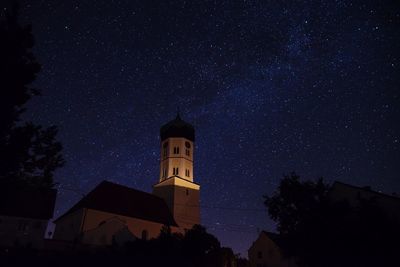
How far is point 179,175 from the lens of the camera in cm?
5278

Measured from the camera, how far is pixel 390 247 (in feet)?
70.1

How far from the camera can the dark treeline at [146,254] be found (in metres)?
16.8

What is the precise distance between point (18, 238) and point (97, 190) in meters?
13.0

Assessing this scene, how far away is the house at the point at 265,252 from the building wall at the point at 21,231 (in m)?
24.6

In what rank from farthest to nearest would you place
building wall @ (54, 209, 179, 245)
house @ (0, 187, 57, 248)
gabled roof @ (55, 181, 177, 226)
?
1. gabled roof @ (55, 181, 177, 226)
2. building wall @ (54, 209, 179, 245)
3. house @ (0, 187, 57, 248)

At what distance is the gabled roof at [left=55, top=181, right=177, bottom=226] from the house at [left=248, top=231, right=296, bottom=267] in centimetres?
1192

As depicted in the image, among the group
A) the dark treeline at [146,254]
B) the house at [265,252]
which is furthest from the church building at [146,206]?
the house at [265,252]

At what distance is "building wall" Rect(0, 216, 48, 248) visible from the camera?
30766 mm

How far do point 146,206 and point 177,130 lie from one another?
45.3 ft

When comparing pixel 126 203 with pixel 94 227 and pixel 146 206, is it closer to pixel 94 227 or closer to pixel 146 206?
pixel 146 206

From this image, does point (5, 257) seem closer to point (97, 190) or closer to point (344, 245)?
point (344, 245)

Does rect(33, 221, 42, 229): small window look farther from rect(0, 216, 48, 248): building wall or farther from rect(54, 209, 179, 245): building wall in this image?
rect(54, 209, 179, 245): building wall

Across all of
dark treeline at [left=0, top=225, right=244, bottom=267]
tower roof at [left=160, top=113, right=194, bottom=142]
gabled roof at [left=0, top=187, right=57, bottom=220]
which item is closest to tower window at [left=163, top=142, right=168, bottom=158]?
tower roof at [left=160, top=113, right=194, bottom=142]

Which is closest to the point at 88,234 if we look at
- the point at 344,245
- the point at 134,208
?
the point at 134,208
